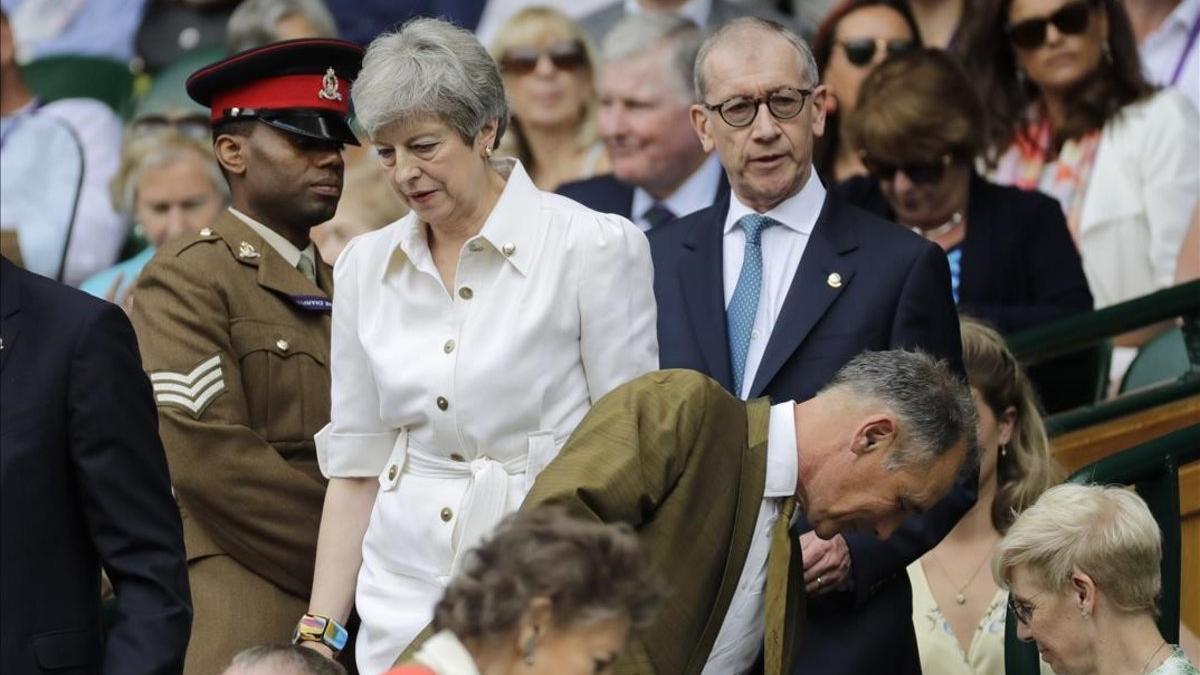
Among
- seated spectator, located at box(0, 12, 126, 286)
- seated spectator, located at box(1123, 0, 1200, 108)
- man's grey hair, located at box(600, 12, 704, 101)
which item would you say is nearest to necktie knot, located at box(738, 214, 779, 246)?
→ man's grey hair, located at box(600, 12, 704, 101)

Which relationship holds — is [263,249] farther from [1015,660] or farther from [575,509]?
[1015,660]

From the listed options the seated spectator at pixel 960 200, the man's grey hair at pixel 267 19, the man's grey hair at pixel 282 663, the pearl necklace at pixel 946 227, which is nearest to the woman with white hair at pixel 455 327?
the man's grey hair at pixel 282 663

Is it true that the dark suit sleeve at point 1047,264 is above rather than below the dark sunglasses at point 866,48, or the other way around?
below

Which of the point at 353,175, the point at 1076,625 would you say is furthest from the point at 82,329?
the point at 353,175

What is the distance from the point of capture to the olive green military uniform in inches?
215

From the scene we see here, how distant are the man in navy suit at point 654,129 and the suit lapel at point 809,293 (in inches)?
93.6

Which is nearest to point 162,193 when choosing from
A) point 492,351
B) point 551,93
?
point 551,93

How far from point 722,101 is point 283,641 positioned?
1.64 metres

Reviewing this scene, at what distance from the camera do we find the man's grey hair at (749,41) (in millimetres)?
A: 5820

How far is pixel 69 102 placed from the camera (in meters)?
10.3

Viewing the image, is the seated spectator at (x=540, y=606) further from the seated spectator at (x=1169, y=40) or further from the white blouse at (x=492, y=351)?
the seated spectator at (x=1169, y=40)

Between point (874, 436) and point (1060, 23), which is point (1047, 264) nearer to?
point (1060, 23)

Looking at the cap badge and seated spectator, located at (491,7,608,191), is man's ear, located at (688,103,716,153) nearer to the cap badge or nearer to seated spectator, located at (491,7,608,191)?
the cap badge

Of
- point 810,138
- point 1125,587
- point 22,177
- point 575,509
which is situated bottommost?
point 22,177
